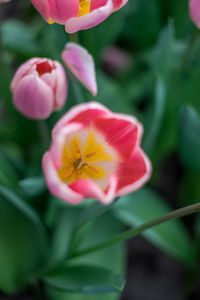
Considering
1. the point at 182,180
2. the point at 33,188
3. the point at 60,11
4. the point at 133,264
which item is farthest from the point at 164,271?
the point at 60,11

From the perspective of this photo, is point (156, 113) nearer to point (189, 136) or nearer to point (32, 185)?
point (189, 136)

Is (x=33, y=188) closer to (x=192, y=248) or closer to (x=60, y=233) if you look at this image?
(x=60, y=233)

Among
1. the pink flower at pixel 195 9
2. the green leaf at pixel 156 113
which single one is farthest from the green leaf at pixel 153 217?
the pink flower at pixel 195 9

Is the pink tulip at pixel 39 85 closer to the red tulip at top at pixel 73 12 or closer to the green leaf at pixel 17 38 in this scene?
the red tulip at top at pixel 73 12

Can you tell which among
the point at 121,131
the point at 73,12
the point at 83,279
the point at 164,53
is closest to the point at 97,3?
the point at 73,12

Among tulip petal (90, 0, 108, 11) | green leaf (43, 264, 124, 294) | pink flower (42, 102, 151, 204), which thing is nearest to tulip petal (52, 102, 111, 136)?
pink flower (42, 102, 151, 204)

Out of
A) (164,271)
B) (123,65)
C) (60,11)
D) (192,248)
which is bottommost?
(164,271)
